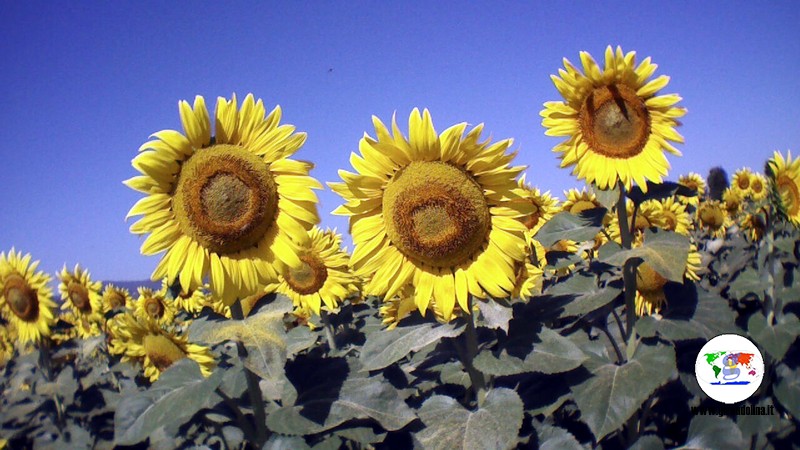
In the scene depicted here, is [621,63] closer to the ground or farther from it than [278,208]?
farther from it

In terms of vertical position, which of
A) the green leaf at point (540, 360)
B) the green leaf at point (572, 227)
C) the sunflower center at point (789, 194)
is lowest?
the green leaf at point (540, 360)

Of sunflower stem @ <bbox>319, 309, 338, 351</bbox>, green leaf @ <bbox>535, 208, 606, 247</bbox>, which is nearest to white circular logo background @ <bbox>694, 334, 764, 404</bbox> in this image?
green leaf @ <bbox>535, 208, 606, 247</bbox>

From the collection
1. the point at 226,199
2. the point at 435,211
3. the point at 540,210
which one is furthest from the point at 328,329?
the point at 435,211

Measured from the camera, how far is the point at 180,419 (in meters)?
2.55

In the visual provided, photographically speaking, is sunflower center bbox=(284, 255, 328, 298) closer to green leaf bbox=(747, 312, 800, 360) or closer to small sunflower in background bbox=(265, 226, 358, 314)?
small sunflower in background bbox=(265, 226, 358, 314)

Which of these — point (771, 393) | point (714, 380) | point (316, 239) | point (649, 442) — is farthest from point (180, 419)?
point (771, 393)

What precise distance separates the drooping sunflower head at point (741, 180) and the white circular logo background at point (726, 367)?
946 centimetres

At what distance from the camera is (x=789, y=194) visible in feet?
16.4

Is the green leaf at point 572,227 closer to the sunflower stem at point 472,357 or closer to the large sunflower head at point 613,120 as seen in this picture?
the large sunflower head at point 613,120

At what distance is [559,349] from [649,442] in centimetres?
100

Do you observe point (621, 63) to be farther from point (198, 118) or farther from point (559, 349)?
point (198, 118)

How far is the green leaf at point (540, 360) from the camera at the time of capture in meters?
2.54

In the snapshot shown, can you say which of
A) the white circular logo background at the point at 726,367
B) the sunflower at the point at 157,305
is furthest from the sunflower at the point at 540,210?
the sunflower at the point at 157,305

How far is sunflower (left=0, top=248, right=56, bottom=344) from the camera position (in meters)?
6.21
